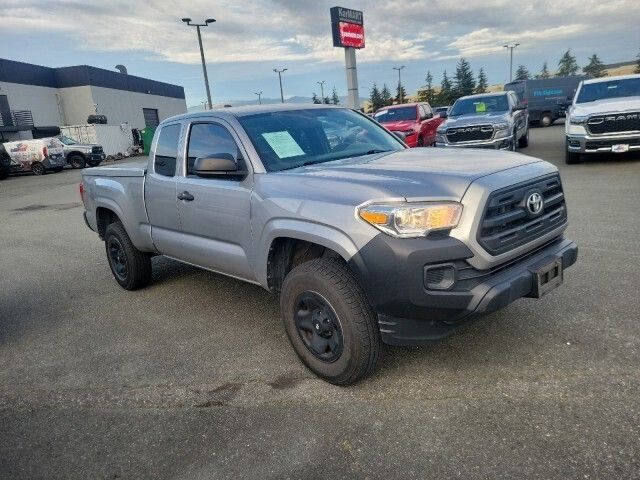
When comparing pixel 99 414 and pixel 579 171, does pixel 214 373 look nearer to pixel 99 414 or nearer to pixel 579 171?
pixel 99 414

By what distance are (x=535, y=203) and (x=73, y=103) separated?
51265 mm

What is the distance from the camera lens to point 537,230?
3062 millimetres

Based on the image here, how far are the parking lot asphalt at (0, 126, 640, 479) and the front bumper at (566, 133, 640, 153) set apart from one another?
261 inches

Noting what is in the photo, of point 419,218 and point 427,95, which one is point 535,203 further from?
point 427,95

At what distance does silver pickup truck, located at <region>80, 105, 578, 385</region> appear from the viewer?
106 inches

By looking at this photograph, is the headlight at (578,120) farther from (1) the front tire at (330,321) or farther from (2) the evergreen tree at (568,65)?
(2) the evergreen tree at (568,65)

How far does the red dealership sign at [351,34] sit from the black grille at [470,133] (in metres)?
14.0

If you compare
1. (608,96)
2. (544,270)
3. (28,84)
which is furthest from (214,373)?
(28,84)

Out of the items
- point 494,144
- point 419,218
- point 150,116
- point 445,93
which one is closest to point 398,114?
point 494,144

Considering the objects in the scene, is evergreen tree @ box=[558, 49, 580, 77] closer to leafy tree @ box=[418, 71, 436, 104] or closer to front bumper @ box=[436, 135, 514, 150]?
leafy tree @ box=[418, 71, 436, 104]

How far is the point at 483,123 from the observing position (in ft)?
39.5

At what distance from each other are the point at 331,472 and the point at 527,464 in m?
0.92

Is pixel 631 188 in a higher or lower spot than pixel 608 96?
lower

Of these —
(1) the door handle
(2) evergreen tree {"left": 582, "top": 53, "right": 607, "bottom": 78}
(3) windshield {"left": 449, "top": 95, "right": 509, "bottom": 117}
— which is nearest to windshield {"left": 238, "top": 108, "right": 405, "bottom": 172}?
(1) the door handle
